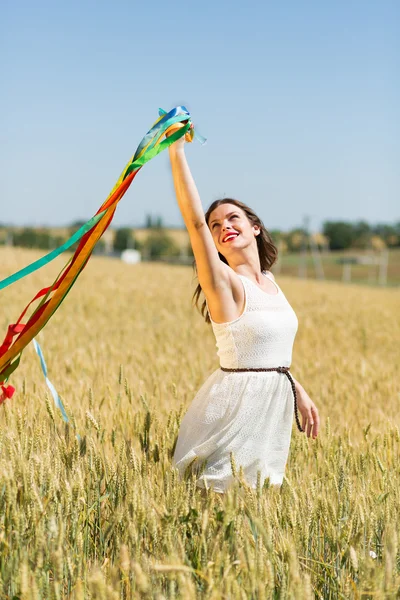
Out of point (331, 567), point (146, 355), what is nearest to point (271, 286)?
point (331, 567)

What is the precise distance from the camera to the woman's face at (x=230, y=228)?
246 cm

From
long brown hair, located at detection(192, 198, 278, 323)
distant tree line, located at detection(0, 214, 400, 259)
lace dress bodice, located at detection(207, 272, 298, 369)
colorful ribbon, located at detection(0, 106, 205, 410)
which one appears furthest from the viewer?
distant tree line, located at detection(0, 214, 400, 259)

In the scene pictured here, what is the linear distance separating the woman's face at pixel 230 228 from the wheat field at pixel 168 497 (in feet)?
2.07

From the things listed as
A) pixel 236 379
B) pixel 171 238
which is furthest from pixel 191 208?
pixel 171 238

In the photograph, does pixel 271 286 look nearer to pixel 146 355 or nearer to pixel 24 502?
pixel 24 502

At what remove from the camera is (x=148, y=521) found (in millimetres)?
1453

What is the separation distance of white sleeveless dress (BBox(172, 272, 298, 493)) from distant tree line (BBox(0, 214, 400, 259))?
65347 millimetres

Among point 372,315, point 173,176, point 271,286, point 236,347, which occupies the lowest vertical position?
point 372,315

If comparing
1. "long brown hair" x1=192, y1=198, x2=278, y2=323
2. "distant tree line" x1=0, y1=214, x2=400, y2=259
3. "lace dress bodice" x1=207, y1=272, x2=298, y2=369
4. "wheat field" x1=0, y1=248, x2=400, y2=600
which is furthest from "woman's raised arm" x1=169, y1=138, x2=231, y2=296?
"distant tree line" x1=0, y1=214, x2=400, y2=259

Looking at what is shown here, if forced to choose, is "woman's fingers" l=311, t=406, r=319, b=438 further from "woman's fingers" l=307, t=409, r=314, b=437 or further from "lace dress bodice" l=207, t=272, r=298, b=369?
"lace dress bodice" l=207, t=272, r=298, b=369

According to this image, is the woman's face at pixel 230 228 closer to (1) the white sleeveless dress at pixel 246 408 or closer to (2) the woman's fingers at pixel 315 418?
(1) the white sleeveless dress at pixel 246 408

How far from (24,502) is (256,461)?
84cm

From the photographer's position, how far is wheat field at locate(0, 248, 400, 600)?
1.41m

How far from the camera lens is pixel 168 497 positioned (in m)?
1.76
